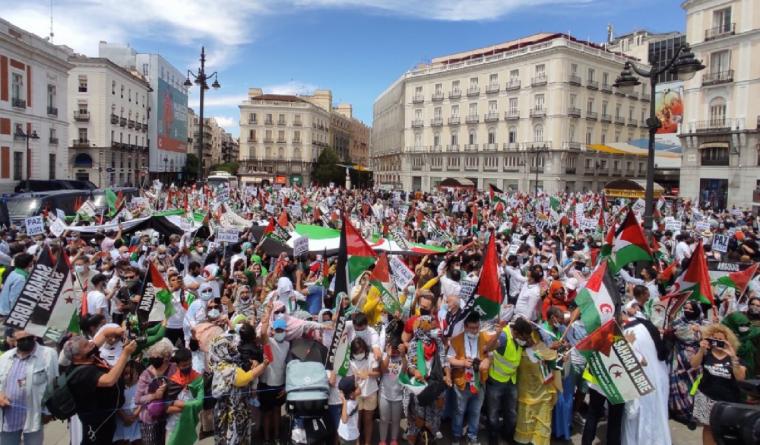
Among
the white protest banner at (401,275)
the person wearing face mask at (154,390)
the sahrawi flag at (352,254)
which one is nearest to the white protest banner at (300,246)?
the sahrawi flag at (352,254)

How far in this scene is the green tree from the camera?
2790 inches

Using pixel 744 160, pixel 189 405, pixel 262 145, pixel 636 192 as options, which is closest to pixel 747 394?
pixel 189 405

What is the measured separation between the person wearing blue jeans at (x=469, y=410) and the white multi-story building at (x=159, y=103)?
64.4 metres

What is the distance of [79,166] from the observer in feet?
168

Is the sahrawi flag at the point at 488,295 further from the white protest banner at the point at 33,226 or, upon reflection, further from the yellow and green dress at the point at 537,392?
the white protest banner at the point at 33,226

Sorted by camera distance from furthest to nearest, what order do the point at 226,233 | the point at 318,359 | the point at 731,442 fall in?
the point at 226,233 < the point at 318,359 < the point at 731,442

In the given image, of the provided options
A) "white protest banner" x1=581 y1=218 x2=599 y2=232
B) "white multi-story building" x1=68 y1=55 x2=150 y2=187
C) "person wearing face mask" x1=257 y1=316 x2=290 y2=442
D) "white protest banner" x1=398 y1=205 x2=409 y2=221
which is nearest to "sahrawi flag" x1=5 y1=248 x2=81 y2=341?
"person wearing face mask" x1=257 y1=316 x2=290 y2=442

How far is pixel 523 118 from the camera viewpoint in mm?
52531

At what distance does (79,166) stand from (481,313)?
5391cm

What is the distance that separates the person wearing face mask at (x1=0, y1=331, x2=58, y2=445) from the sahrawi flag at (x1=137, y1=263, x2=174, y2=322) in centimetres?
197

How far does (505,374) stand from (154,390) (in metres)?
3.26

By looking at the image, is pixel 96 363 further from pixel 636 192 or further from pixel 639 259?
pixel 636 192

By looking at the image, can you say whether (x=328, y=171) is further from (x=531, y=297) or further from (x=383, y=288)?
(x=383, y=288)

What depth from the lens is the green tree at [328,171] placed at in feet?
233
